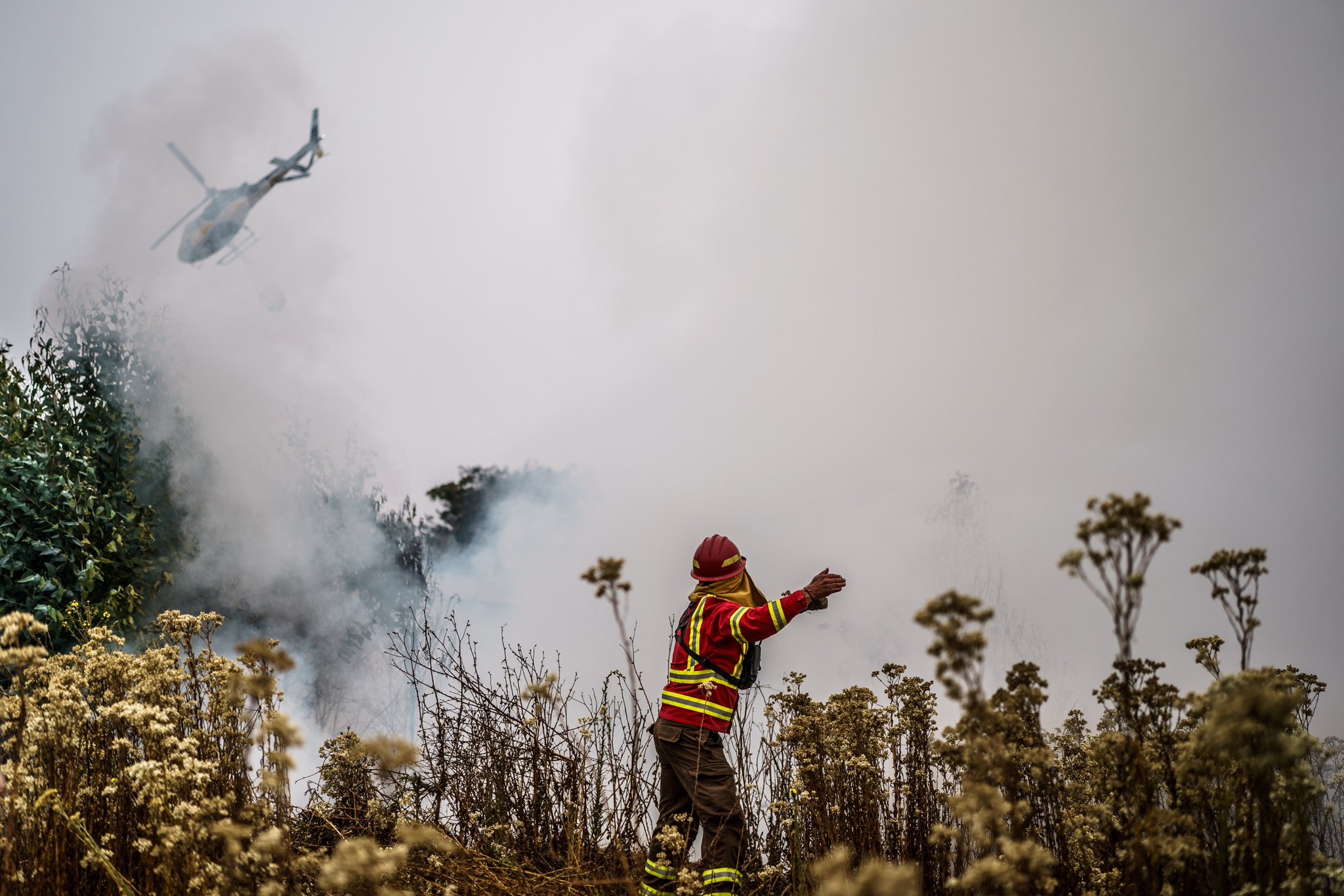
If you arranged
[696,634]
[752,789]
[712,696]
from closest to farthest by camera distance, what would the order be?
1. [712,696]
2. [696,634]
3. [752,789]

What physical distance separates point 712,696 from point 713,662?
6.1 inches

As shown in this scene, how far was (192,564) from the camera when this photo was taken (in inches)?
379

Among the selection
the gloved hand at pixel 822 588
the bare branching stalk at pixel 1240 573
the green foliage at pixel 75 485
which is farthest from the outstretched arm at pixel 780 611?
the green foliage at pixel 75 485

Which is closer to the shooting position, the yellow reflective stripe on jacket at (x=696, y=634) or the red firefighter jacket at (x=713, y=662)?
the red firefighter jacket at (x=713, y=662)

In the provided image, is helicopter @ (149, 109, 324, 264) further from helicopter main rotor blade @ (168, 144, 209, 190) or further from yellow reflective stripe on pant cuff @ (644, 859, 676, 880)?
yellow reflective stripe on pant cuff @ (644, 859, 676, 880)

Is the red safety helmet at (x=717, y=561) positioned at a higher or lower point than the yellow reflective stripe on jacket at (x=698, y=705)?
higher

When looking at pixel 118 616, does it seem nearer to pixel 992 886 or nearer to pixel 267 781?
pixel 267 781

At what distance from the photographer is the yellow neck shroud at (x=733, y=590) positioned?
4.07 metres

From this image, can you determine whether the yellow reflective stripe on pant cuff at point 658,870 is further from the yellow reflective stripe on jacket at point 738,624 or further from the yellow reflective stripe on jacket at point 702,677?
the yellow reflective stripe on jacket at point 738,624

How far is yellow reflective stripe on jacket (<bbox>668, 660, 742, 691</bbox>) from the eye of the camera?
12.5 feet

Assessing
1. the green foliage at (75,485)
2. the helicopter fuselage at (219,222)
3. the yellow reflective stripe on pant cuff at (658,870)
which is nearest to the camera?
the yellow reflective stripe on pant cuff at (658,870)

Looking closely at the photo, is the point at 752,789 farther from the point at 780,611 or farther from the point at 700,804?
the point at 780,611

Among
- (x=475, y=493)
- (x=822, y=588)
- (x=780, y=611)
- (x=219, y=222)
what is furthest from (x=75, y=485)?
(x=475, y=493)

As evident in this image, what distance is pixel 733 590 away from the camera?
4.11 m
